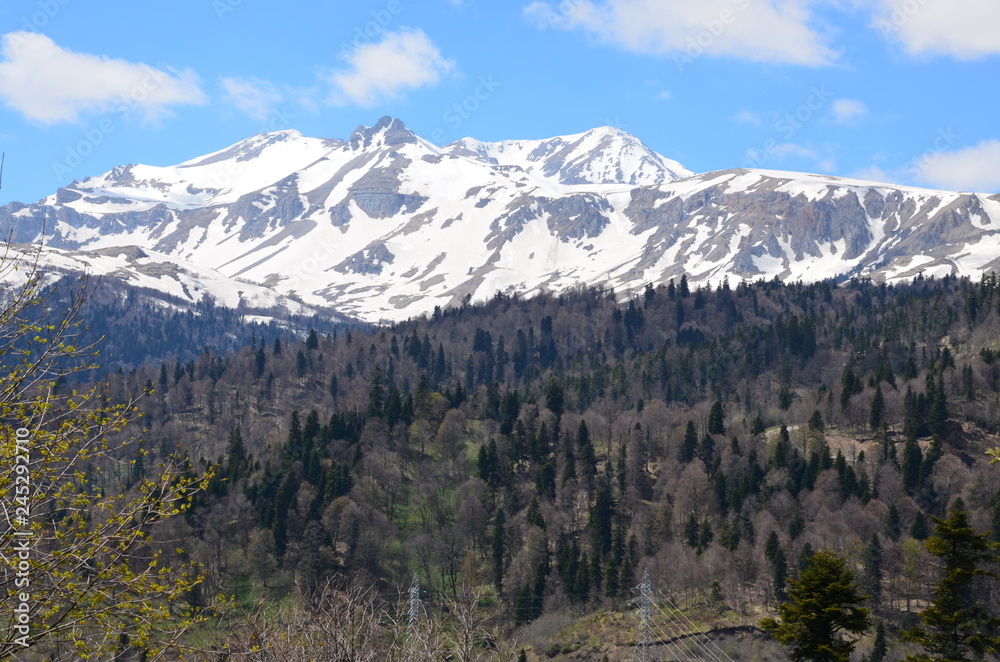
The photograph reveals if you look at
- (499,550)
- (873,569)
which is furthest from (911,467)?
(499,550)

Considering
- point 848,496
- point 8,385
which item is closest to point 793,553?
point 848,496

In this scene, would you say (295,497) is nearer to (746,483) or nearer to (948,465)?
(746,483)

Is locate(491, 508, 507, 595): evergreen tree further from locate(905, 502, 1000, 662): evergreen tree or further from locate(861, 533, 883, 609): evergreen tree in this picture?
locate(905, 502, 1000, 662): evergreen tree

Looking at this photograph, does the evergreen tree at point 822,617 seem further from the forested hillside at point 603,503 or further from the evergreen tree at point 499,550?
the evergreen tree at point 499,550

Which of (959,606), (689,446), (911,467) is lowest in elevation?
(911,467)

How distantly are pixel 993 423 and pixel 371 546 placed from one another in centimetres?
10772

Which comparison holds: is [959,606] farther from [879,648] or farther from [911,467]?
[911,467]

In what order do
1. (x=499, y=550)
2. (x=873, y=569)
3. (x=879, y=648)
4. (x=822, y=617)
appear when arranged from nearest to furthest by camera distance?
(x=822, y=617) < (x=879, y=648) < (x=873, y=569) < (x=499, y=550)

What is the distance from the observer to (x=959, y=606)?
44.1 m

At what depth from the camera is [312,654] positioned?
1190 inches

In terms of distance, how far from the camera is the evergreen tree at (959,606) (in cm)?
4331

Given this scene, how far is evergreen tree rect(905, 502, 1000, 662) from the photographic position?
142ft

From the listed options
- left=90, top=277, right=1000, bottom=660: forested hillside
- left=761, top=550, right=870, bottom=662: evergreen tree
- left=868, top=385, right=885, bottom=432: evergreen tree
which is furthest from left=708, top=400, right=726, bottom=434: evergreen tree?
left=761, top=550, right=870, bottom=662: evergreen tree

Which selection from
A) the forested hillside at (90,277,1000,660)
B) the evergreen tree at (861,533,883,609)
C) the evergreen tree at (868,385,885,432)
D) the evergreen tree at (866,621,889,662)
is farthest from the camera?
the evergreen tree at (868,385,885,432)
